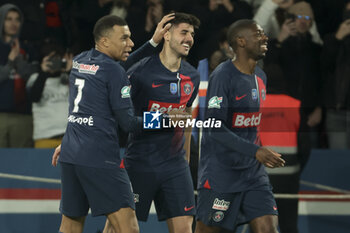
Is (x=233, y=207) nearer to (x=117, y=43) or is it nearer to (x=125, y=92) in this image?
(x=125, y=92)

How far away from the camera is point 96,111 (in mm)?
4059

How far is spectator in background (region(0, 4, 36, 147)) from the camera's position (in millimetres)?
5832

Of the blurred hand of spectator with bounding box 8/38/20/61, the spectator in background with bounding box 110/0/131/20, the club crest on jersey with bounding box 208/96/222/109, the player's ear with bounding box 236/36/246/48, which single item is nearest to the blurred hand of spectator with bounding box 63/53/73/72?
the blurred hand of spectator with bounding box 8/38/20/61

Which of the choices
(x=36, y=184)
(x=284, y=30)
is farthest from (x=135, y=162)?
(x=284, y=30)

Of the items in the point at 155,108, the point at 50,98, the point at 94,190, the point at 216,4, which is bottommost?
the point at 94,190

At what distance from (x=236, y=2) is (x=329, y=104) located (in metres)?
1.10

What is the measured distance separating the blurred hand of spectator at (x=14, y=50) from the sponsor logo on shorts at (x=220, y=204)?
2.25m

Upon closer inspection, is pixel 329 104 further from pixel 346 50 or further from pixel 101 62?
pixel 101 62

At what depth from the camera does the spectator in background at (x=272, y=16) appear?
18.9 feet

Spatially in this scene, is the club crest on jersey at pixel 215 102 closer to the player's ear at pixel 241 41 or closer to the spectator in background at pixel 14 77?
the player's ear at pixel 241 41

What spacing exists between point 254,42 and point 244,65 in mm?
182

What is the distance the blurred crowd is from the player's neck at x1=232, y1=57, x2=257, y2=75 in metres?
1.07

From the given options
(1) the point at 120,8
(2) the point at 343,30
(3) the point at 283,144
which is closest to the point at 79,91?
(1) the point at 120,8

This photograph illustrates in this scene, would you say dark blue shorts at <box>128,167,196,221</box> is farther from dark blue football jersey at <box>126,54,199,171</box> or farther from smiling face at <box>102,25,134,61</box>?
smiling face at <box>102,25,134,61</box>
